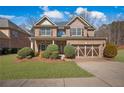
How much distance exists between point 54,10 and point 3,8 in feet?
37.1

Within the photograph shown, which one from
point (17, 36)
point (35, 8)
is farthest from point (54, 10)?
point (17, 36)

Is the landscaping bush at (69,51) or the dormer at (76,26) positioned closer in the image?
the landscaping bush at (69,51)

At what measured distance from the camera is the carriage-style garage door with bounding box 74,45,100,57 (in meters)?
29.1

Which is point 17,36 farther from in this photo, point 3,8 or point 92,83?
point 92,83

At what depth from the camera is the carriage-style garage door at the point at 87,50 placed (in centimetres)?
2909

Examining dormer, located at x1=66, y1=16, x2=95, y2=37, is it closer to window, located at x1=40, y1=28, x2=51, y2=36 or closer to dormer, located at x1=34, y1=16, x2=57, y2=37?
dormer, located at x1=34, y1=16, x2=57, y2=37

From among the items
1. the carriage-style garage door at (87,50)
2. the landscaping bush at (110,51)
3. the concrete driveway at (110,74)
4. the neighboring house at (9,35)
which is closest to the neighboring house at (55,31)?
the carriage-style garage door at (87,50)

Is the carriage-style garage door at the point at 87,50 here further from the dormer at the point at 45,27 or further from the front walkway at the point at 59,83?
the front walkway at the point at 59,83

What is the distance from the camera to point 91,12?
179 ft

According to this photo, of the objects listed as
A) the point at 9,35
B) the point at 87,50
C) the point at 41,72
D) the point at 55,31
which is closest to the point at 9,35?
the point at 9,35

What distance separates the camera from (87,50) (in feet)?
96.9

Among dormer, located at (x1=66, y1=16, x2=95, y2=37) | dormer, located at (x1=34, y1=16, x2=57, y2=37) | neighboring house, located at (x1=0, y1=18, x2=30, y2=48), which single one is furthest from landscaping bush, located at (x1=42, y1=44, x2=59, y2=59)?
neighboring house, located at (x1=0, y1=18, x2=30, y2=48)

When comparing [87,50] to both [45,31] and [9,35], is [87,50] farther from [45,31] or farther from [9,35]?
[9,35]

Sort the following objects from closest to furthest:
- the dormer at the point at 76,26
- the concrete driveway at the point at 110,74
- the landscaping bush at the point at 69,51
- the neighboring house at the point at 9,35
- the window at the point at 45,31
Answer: the concrete driveway at the point at 110,74 < the landscaping bush at the point at 69,51 < the dormer at the point at 76,26 < the window at the point at 45,31 < the neighboring house at the point at 9,35
